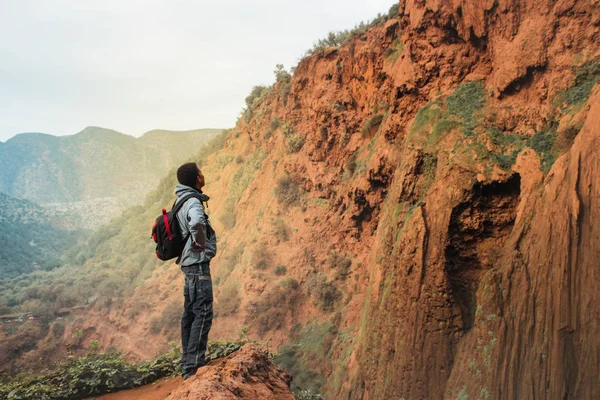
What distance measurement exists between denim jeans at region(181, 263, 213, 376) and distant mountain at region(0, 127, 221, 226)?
86056 mm

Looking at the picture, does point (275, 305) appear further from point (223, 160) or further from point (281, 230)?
point (223, 160)

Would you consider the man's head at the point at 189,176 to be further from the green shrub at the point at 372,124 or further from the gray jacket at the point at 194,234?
the green shrub at the point at 372,124

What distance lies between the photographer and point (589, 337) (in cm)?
557

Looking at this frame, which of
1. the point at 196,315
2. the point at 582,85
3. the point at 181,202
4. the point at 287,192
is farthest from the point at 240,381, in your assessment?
the point at 287,192

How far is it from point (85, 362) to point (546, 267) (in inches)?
278

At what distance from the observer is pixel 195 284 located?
3.86 meters

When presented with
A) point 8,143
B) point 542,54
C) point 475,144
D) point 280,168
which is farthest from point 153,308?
point 8,143

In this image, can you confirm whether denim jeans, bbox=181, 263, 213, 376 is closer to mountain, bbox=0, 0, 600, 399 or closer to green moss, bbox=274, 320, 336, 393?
mountain, bbox=0, 0, 600, 399

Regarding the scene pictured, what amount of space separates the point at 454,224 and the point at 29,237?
57245 mm

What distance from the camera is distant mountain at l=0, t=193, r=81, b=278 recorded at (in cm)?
4119

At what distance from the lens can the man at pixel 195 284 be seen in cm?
379

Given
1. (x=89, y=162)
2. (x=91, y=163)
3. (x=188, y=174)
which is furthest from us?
(x=89, y=162)

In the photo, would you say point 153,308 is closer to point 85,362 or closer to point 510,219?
point 85,362

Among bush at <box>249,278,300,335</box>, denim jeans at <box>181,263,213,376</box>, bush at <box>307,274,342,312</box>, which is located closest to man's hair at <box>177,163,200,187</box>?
denim jeans at <box>181,263,213,376</box>
